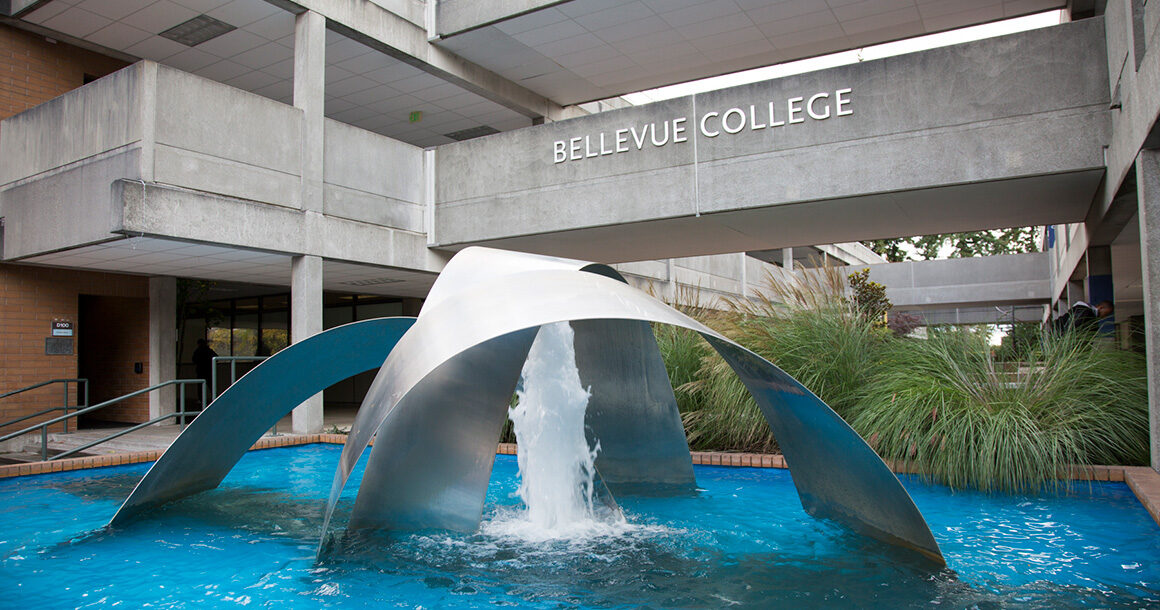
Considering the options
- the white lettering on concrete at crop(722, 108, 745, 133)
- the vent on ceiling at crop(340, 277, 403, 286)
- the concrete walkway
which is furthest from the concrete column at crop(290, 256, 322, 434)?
the white lettering on concrete at crop(722, 108, 745, 133)

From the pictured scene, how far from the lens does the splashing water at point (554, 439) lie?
5.62 metres

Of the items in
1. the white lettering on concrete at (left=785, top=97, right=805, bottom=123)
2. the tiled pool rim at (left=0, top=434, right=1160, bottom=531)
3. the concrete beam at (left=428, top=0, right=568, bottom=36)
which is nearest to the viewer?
the tiled pool rim at (left=0, top=434, right=1160, bottom=531)

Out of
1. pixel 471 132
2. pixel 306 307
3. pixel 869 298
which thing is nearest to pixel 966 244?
pixel 471 132

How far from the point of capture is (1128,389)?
6.35m

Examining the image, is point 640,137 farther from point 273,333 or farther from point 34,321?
point 273,333

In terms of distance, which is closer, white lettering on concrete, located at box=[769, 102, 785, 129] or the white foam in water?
the white foam in water

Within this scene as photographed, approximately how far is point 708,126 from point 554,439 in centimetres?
575

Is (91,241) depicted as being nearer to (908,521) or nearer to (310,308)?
(310,308)

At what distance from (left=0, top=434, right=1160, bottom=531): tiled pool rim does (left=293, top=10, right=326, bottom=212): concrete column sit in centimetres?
308

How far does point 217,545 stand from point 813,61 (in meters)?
12.6

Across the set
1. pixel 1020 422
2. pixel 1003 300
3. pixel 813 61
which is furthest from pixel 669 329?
pixel 1003 300

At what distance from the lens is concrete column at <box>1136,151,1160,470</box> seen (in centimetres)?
572

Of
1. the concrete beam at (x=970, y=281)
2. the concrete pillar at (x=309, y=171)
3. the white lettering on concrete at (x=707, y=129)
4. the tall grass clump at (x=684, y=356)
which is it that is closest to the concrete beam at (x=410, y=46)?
the concrete pillar at (x=309, y=171)

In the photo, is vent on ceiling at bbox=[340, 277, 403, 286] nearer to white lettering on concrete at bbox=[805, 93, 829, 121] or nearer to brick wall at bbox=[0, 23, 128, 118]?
brick wall at bbox=[0, 23, 128, 118]
